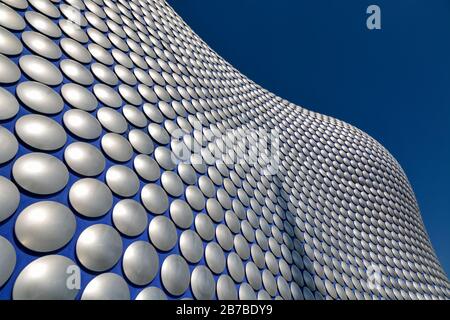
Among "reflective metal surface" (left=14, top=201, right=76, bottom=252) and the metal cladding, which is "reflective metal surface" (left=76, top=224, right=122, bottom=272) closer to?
the metal cladding

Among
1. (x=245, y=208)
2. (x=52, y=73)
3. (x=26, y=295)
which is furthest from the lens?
(x=245, y=208)

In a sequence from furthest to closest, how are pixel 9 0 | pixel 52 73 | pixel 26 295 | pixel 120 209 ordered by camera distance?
pixel 9 0
pixel 52 73
pixel 120 209
pixel 26 295

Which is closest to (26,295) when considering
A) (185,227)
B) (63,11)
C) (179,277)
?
(179,277)

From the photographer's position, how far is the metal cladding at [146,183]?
4.57 m

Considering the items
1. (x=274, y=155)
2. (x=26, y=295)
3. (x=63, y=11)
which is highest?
(x=274, y=155)

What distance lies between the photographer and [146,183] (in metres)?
7.07

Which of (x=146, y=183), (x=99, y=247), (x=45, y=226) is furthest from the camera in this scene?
(x=146, y=183)

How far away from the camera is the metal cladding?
4.57 metres

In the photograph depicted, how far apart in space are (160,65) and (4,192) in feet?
31.6

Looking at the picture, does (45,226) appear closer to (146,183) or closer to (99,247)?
(99,247)

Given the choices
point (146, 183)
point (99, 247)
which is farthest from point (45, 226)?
point (146, 183)

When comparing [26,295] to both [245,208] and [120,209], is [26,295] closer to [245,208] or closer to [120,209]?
[120,209]

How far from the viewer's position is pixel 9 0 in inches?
296

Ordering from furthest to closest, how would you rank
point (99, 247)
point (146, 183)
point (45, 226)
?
1. point (146, 183)
2. point (99, 247)
3. point (45, 226)
